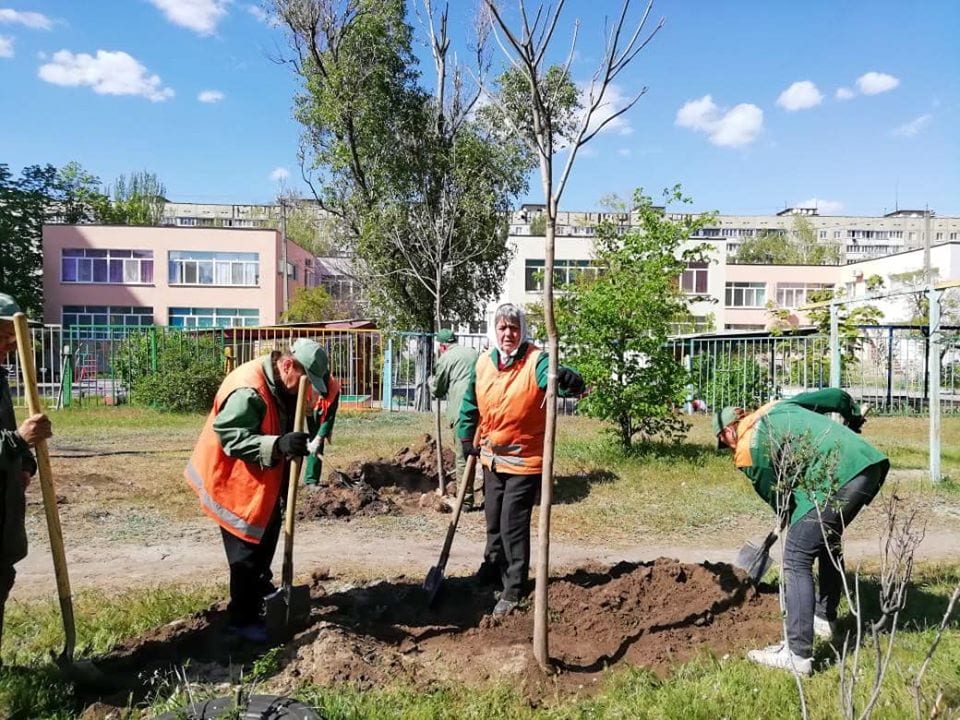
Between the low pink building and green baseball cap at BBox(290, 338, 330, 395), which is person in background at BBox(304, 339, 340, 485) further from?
the low pink building

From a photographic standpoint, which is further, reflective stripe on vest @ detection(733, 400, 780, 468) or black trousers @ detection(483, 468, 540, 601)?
black trousers @ detection(483, 468, 540, 601)

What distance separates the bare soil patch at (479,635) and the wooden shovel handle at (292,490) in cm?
33

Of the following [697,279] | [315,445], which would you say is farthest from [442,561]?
[697,279]

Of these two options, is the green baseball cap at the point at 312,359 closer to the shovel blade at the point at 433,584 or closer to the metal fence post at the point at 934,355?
the shovel blade at the point at 433,584

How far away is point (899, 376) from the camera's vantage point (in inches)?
745

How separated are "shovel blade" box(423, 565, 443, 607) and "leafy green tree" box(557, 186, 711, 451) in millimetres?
5313

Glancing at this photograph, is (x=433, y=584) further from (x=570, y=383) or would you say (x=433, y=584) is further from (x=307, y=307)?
(x=307, y=307)

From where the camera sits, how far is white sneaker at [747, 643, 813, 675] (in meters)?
3.29

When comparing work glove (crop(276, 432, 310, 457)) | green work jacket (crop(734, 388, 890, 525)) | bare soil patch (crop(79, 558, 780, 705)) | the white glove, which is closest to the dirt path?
bare soil patch (crop(79, 558, 780, 705))

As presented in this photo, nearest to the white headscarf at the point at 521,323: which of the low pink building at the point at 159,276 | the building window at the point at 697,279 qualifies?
the low pink building at the point at 159,276

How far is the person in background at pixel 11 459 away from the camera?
113 inches

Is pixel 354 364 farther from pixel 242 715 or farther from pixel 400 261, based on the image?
pixel 242 715

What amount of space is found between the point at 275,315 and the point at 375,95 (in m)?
20.2

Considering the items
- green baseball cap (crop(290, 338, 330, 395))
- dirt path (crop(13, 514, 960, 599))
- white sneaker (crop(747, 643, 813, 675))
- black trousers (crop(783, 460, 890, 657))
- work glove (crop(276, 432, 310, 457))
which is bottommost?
dirt path (crop(13, 514, 960, 599))
